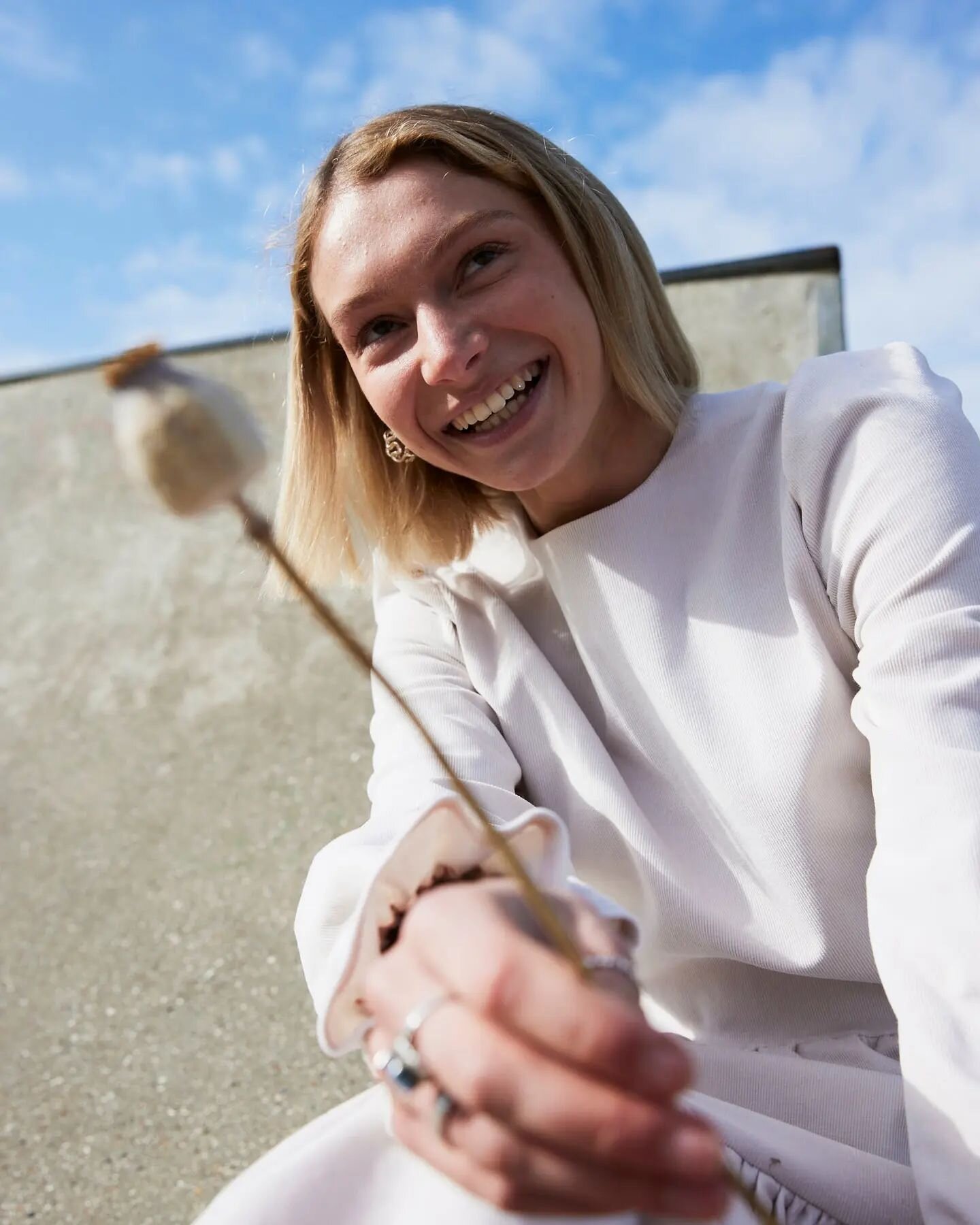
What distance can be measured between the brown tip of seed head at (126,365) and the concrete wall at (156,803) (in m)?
0.89

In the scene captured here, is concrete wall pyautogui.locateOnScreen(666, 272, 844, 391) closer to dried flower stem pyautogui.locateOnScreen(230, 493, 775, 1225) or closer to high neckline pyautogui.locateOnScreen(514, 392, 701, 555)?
high neckline pyautogui.locateOnScreen(514, 392, 701, 555)

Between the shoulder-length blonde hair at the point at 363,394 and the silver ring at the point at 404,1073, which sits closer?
the silver ring at the point at 404,1073

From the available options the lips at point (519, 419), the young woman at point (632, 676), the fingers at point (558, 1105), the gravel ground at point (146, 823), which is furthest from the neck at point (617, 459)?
the fingers at point (558, 1105)

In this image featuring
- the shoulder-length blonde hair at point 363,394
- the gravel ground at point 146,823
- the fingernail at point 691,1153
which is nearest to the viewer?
the fingernail at point 691,1153

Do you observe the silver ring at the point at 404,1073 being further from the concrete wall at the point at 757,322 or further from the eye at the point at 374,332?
the concrete wall at the point at 757,322

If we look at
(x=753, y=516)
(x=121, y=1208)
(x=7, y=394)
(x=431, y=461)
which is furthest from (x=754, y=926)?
(x=7, y=394)

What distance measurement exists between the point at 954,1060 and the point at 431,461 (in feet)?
2.34

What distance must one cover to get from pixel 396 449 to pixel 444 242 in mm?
288

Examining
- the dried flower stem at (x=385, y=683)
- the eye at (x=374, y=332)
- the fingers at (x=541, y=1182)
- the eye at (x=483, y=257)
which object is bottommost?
the fingers at (x=541, y=1182)

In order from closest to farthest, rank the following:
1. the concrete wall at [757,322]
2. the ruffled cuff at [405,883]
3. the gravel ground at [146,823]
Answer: the ruffled cuff at [405,883] → the gravel ground at [146,823] → the concrete wall at [757,322]

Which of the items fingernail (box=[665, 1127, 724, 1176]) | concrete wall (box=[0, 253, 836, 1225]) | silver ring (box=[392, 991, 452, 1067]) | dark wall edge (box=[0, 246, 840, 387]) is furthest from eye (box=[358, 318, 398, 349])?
dark wall edge (box=[0, 246, 840, 387])

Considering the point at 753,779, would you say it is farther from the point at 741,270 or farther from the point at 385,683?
the point at 741,270

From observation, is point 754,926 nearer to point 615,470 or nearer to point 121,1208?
point 615,470

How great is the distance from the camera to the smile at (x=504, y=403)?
1.02m
